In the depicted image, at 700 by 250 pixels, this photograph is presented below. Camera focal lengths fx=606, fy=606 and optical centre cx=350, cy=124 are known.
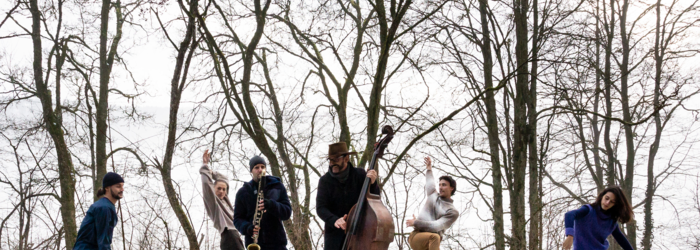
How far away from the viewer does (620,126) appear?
596 inches

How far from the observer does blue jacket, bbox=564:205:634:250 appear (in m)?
5.54

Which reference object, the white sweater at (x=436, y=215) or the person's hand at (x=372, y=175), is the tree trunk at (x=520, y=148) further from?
the person's hand at (x=372, y=175)

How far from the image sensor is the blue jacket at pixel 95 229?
15.5ft

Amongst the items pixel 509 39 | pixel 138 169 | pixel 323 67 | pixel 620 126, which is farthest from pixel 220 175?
pixel 620 126

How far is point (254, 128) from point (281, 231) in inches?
166

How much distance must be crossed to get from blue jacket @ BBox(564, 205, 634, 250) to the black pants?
310 cm

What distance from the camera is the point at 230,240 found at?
5.67 m

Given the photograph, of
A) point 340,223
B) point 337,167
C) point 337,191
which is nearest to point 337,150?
point 337,167

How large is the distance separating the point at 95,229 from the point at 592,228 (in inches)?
170

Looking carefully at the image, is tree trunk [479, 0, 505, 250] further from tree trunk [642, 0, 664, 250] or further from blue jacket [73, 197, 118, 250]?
blue jacket [73, 197, 118, 250]

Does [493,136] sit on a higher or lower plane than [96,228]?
higher

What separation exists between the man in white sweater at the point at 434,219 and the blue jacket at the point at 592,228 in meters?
1.11

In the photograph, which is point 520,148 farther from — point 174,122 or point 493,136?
point 174,122

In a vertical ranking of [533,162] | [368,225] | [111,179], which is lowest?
[368,225]
